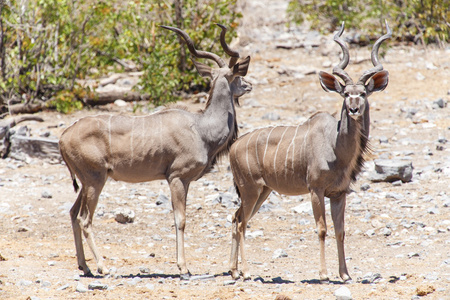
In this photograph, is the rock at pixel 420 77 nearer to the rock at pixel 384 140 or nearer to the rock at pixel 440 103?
the rock at pixel 440 103

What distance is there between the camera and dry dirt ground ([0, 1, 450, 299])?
6.00m

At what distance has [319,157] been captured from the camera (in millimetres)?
6227

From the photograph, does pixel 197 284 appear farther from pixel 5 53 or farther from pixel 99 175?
pixel 5 53

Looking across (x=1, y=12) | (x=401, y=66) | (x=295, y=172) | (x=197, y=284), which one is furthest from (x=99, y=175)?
(x=401, y=66)

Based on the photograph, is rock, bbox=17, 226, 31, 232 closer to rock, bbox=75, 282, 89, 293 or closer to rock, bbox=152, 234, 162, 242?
rock, bbox=152, 234, 162, 242

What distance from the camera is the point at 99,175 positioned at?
22.4 feet

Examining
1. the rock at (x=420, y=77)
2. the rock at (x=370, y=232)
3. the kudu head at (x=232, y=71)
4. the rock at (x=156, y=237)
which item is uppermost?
the kudu head at (x=232, y=71)

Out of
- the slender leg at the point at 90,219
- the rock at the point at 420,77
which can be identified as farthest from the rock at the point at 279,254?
the rock at the point at 420,77

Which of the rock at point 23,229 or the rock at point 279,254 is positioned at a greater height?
the rock at point 279,254

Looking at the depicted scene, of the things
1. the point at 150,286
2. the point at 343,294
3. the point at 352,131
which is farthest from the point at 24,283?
the point at 352,131

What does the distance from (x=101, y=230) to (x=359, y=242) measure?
3.42m

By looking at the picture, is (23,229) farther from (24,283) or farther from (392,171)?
(392,171)

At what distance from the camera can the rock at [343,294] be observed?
523 cm

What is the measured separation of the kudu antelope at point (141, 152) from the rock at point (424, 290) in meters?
2.37
